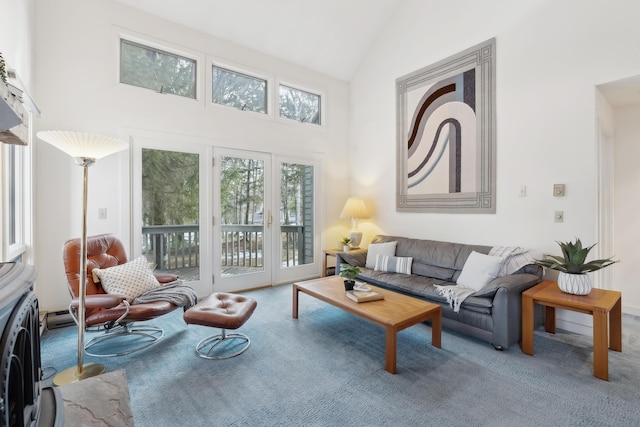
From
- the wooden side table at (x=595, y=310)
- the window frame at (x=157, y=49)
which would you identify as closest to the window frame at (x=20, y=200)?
the window frame at (x=157, y=49)

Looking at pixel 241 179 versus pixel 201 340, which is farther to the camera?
pixel 241 179

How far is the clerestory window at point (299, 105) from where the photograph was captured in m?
4.66

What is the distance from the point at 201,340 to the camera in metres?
2.71

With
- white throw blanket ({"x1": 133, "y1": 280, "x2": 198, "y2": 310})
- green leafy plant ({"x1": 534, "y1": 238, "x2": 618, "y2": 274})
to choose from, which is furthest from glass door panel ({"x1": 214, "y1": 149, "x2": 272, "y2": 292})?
green leafy plant ({"x1": 534, "y1": 238, "x2": 618, "y2": 274})

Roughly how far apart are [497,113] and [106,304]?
4.15 metres

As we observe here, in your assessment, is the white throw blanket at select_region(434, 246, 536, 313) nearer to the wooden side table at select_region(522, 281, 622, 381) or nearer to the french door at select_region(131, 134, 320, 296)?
the wooden side table at select_region(522, 281, 622, 381)

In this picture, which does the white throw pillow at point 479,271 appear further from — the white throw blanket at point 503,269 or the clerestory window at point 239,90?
the clerestory window at point 239,90

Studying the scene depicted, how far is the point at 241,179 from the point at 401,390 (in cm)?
321

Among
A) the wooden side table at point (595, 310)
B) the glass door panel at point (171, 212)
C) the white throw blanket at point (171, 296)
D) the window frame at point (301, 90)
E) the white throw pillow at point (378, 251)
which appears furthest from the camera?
the window frame at point (301, 90)

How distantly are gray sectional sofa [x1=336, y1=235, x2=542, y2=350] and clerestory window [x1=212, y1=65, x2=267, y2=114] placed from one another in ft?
8.00

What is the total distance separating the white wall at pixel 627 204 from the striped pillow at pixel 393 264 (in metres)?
2.25

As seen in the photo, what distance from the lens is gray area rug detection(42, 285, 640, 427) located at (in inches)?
69.6

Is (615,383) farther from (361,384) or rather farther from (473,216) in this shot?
(473,216)

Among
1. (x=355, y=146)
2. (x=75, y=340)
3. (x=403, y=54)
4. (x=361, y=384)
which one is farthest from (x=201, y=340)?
(x=403, y=54)
